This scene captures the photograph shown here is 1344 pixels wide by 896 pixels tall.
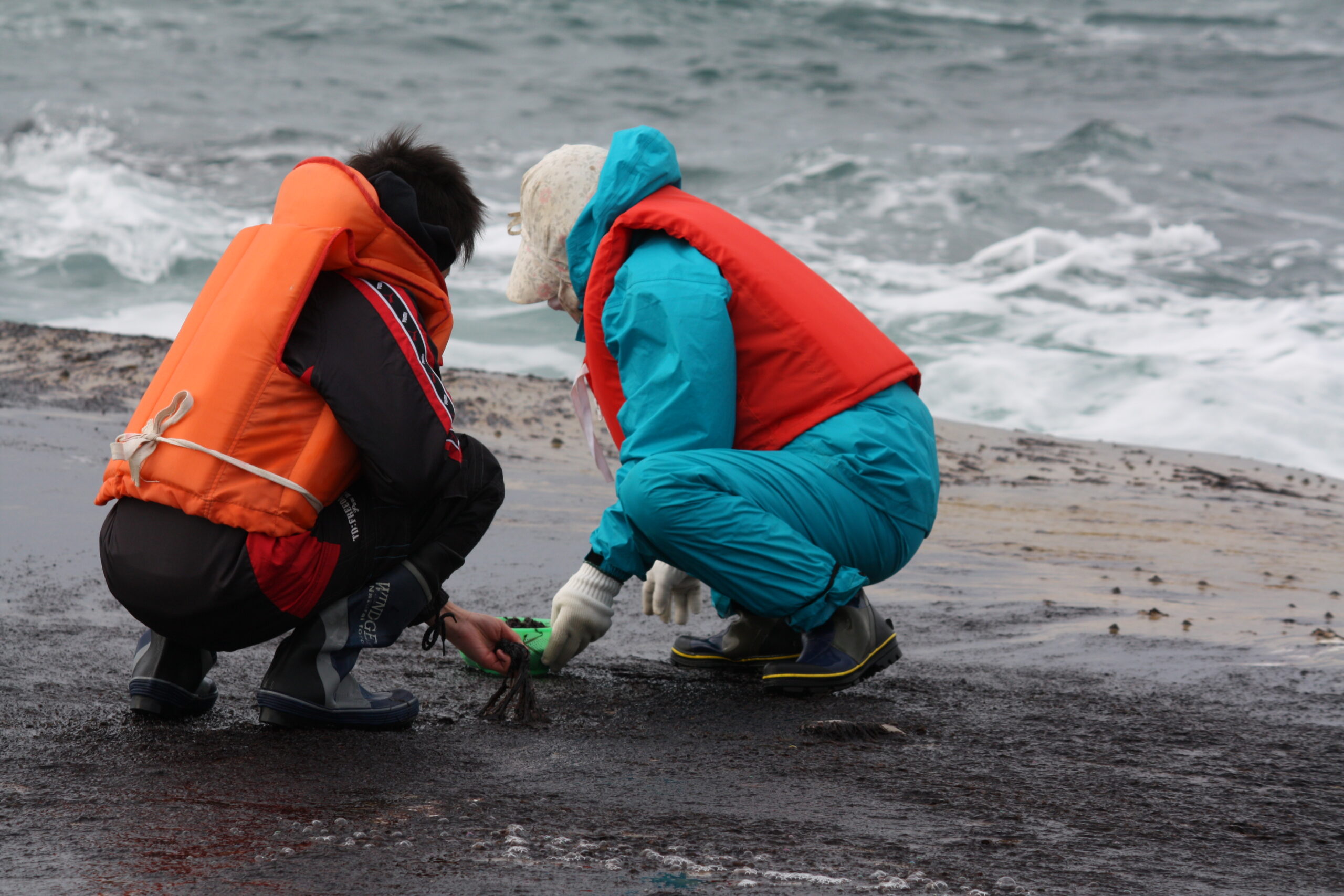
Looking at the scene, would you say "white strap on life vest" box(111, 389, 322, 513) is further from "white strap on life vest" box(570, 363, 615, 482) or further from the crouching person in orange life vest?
"white strap on life vest" box(570, 363, 615, 482)

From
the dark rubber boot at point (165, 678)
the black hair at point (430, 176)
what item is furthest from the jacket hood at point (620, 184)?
the dark rubber boot at point (165, 678)

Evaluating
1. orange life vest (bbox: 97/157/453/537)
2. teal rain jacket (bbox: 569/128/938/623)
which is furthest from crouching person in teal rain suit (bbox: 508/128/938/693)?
orange life vest (bbox: 97/157/453/537)

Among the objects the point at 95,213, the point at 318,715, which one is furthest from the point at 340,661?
the point at 95,213

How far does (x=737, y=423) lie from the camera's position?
2867 millimetres

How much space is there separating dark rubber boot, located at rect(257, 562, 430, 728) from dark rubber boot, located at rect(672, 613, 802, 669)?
924 millimetres

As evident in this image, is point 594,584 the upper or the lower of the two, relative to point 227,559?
lower

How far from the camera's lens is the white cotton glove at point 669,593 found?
10.2 feet

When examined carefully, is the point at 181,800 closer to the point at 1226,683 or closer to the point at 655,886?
the point at 655,886

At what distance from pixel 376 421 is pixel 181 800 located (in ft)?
2.22

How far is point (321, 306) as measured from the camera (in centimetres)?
220

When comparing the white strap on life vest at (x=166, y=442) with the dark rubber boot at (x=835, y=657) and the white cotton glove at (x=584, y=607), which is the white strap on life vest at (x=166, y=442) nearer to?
the white cotton glove at (x=584, y=607)

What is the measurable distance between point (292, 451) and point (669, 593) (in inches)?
48.7

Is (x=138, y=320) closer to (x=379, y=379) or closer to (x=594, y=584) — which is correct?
(x=594, y=584)

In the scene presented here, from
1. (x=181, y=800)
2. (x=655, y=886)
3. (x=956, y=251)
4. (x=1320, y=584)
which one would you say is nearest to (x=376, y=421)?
(x=181, y=800)
